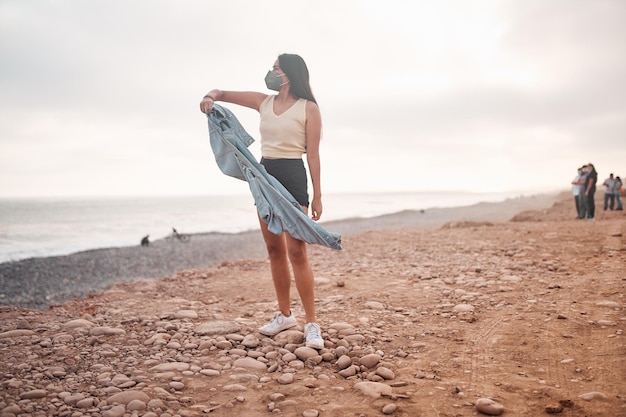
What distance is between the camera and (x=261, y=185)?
3553 millimetres

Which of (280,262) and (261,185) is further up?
(261,185)

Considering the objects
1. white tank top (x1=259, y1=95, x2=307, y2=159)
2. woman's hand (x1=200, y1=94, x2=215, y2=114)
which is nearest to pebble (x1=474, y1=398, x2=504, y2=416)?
white tank top (x1=259, y1=95, x2=307, y2=159)

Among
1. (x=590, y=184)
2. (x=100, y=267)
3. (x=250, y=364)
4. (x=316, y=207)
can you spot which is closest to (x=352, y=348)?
(x=250, y=364)

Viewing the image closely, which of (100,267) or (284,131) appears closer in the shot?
(284,131)

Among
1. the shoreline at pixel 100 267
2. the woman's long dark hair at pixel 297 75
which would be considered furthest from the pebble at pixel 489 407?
the shoreline at pixel 100 267

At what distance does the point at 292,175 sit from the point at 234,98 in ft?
3.56

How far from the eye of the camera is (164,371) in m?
3.14

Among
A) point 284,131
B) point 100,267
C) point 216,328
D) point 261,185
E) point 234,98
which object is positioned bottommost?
point 100,267

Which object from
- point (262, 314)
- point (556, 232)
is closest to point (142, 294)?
point (262, 314)

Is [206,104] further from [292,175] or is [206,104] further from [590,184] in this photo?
[590,184]

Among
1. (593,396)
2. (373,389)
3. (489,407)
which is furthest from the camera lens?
(373,389)

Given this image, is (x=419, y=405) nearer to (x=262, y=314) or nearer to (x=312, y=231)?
(x=312, y=231)

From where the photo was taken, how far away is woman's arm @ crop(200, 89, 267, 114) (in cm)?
382

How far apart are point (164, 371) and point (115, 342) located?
962 millimetres
